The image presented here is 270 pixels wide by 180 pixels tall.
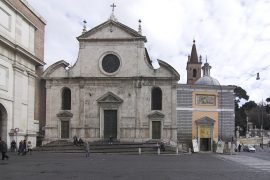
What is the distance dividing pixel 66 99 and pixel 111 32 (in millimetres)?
8567

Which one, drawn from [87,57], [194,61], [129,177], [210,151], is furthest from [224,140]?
[194,61]

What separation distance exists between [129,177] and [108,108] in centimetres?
3284

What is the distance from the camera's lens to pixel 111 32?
168 feet

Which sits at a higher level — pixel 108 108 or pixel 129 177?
pixel 108 108

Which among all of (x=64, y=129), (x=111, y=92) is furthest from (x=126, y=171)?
(x=64, y=129)

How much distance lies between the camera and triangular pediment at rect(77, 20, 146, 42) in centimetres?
5100

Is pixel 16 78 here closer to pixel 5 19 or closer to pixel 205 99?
pixel 5 19

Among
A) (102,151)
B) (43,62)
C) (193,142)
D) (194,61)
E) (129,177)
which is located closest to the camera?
(129,177)

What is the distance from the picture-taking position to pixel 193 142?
53188 mm

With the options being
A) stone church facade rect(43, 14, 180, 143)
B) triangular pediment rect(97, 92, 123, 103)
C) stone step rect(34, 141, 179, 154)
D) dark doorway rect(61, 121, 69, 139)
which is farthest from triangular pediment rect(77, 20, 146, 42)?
stone step rect(34, 141, 179, 154)

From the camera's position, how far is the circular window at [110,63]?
51.4 metres

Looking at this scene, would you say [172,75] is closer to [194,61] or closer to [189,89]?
[189,89]

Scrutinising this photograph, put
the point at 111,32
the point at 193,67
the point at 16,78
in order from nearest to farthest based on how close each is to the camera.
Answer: the point at 16,78 → the point at 111,32 → the point at 193,67

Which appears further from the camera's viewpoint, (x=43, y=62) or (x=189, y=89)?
(x=189, y=89)
